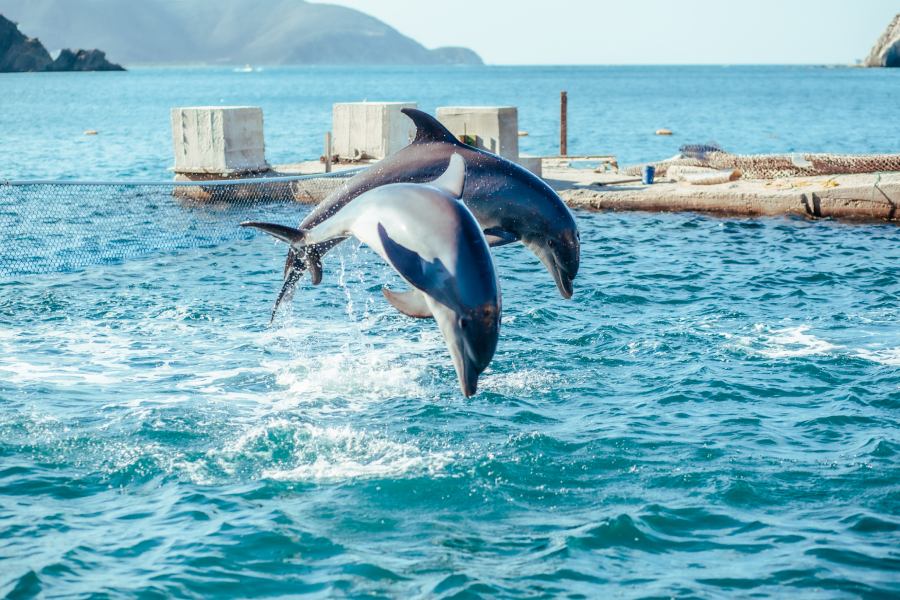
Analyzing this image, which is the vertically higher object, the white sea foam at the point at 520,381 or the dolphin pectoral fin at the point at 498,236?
the dolphin pectoral fin at the point at 498,236

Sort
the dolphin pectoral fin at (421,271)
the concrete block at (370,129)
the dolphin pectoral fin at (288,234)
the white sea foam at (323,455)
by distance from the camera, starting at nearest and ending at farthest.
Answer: the dolphin pectoral fin at (421,271)
the white sea foam at (323,455)
the dolphin pectoral fin at (288,234)
the concrete block at (370,129)

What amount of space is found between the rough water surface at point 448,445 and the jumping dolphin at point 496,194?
5.79 ft

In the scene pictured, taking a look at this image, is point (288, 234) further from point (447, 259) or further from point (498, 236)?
point (447, 259)

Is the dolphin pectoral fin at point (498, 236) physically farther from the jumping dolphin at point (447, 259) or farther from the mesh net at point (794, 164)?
the mesh net at point (794, 164)

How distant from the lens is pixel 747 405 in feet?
37.3

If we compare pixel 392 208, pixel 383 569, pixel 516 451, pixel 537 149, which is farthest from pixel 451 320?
pixel 537 149

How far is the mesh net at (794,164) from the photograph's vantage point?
24922 millimetres

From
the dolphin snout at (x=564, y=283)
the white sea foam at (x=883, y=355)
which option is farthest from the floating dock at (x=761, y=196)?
the dolphin snout at (x=564, y=283)

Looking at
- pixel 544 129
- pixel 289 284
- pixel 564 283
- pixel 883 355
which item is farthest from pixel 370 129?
pixel 544 129

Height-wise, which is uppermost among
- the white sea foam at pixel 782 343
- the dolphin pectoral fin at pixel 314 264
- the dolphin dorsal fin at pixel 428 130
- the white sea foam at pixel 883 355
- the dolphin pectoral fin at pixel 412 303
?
the dolphin dorsal fin at pixel 428 130

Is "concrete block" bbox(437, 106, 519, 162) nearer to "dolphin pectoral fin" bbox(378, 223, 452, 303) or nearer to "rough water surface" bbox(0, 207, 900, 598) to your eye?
"rough water surface" bbox(0, 207, 900, 598)

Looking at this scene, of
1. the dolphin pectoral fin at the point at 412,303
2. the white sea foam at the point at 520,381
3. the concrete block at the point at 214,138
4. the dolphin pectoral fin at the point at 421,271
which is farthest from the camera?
the concrete block at the point at 214,138

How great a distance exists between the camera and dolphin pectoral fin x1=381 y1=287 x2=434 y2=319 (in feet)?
27.6

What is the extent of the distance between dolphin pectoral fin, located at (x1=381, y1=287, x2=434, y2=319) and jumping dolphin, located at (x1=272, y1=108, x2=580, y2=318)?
1215mm
